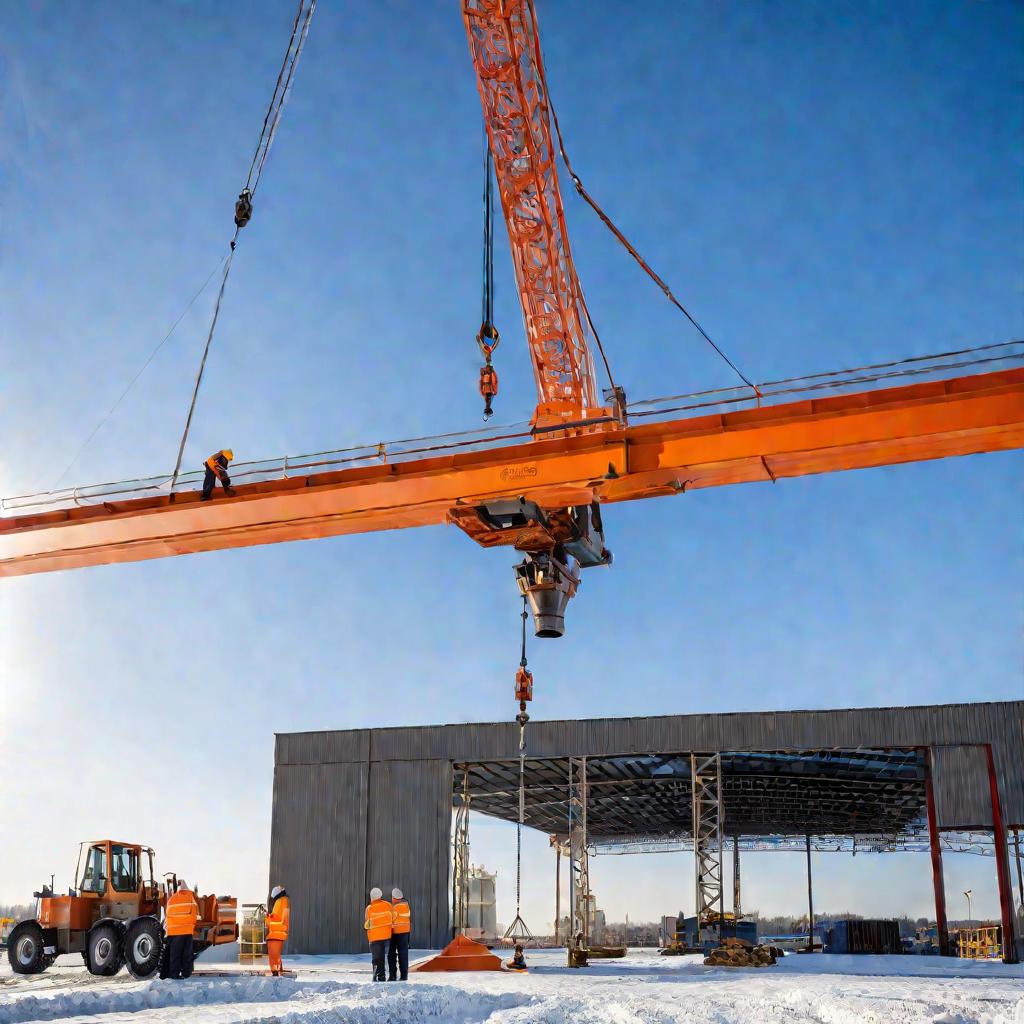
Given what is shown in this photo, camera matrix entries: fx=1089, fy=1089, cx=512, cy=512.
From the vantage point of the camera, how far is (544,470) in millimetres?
16938

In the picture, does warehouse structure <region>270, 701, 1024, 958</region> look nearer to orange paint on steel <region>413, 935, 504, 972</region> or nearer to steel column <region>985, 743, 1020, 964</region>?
steel column <region>985, 743, 1020, 964</region>

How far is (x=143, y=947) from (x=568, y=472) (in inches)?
391

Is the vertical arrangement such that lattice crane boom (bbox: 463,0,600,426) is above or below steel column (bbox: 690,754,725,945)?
above

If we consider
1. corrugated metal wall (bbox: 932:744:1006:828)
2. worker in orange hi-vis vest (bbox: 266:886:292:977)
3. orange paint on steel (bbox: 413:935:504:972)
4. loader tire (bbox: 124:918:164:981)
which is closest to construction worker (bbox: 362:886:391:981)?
worker in orange hi-vis vest (bbox: 266:886:292:977)

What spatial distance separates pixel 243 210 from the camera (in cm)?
2219

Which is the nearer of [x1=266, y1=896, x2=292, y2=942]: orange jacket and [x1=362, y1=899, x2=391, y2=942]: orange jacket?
[x1=362, y1=899, x2=391, y2=942]: orange jacket

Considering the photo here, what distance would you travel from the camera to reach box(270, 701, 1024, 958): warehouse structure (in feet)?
87.8

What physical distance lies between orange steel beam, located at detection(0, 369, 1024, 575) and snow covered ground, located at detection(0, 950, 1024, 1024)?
7.06 m

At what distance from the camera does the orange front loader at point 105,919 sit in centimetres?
1734

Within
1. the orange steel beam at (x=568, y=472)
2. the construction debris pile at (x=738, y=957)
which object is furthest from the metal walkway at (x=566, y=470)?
the construction debris pile at (x=738, y=957)

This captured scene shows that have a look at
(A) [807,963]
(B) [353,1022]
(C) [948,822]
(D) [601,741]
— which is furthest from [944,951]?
(B) [353,1022]

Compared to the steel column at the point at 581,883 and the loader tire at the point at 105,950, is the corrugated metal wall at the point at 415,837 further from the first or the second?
the loader tire at the point at 105,950

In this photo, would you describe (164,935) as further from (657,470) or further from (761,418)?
(761,418)

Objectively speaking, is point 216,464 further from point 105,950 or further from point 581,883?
point 581,883
